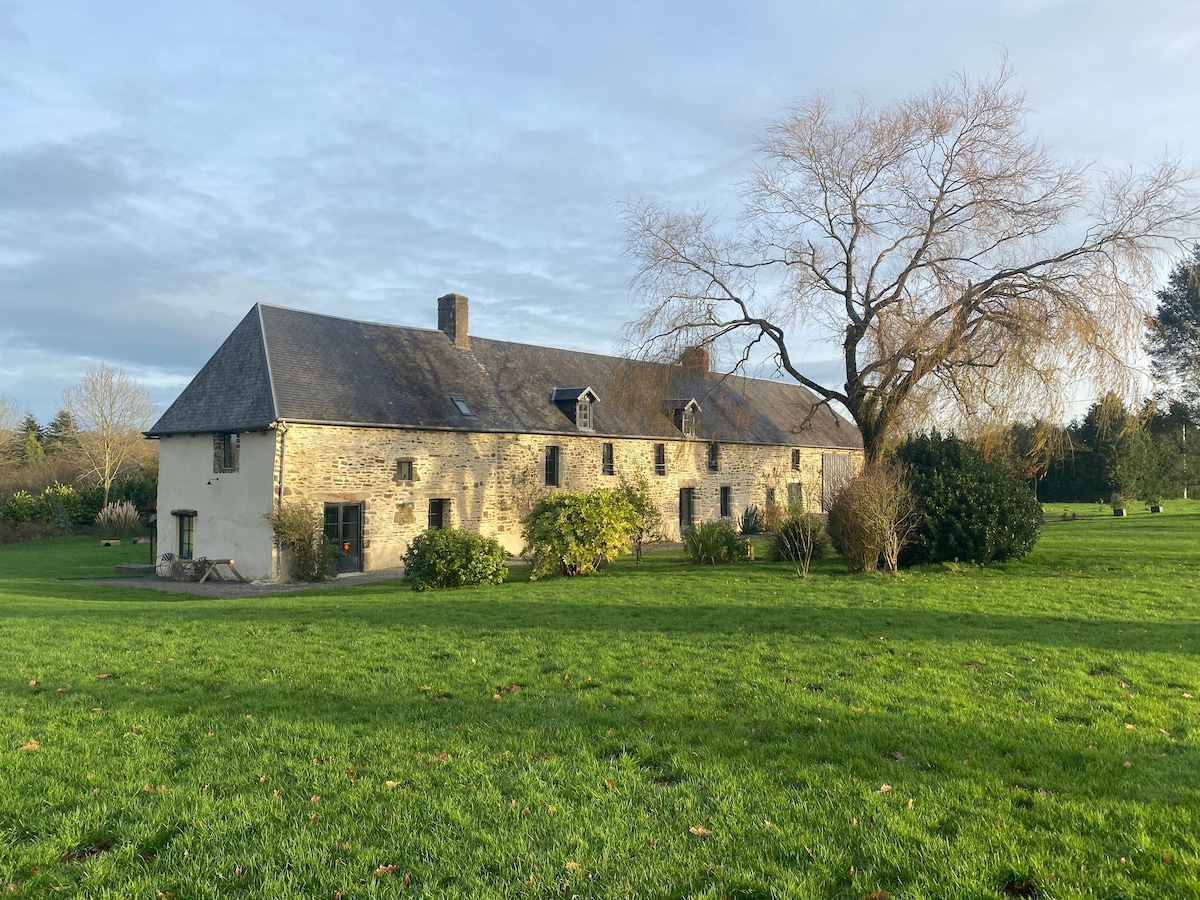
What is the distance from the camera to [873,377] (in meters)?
17.9

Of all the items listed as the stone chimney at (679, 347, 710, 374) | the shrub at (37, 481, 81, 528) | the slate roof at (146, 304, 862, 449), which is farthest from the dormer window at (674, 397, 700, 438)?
the shrub at (37, 481, 81, 528)

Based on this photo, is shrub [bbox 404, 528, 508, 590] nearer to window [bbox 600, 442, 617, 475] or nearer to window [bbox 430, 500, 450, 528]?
window [bbox 430, 500, 450, 528]

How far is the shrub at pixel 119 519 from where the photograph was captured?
30.9 meters

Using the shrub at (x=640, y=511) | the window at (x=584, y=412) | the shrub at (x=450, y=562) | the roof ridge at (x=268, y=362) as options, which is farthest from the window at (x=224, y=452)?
the window at (x=584, y=412)

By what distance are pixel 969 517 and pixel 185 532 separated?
19.0m

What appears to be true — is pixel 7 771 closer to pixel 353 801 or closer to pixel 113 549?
pixel 353 801

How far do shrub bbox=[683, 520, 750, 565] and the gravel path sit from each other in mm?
6602

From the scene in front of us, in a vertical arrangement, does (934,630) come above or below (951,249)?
below

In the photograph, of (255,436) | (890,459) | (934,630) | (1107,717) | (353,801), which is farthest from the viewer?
(255,436)

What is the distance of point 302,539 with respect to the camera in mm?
18453

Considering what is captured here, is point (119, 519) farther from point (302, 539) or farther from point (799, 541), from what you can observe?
point (799, 541)

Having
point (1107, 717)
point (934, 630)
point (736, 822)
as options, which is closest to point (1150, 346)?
point (934, 630)

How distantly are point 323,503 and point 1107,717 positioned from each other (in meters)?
17.2

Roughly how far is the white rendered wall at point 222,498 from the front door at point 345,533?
1485mm
